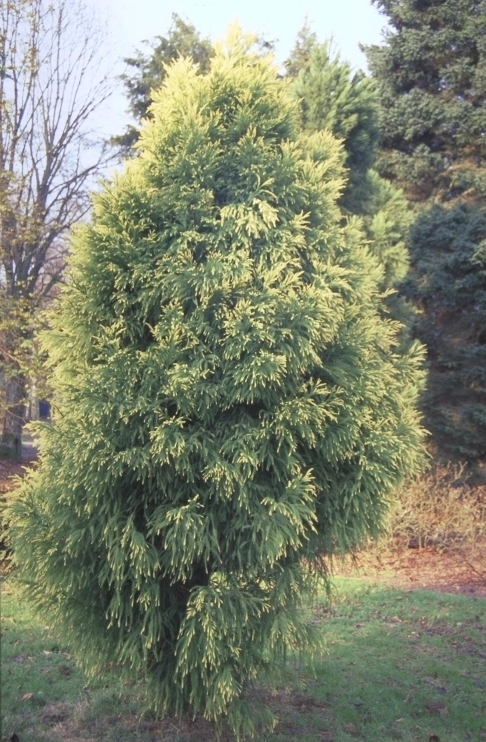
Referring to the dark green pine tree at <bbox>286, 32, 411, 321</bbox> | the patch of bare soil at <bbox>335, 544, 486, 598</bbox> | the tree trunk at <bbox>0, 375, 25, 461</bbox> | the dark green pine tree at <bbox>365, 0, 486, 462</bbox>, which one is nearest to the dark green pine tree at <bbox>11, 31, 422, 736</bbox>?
the patch of bare soil at <bbox>335, 544, 486, 598</bbox>

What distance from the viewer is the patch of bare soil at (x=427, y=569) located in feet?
31.4

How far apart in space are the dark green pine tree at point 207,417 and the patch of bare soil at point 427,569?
531 cm

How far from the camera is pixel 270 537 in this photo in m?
3.97

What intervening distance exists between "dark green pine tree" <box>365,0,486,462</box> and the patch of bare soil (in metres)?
2.52

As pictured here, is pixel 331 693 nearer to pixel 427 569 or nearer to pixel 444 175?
pixel 427 569

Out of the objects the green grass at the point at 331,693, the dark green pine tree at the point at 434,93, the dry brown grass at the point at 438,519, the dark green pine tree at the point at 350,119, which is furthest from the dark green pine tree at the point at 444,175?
the green grass at the point at 331,693

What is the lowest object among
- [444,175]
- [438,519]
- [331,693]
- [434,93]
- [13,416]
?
[331,693]

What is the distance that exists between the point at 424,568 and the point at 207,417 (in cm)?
778

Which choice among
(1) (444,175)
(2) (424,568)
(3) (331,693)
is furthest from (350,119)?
(3) (331,693)

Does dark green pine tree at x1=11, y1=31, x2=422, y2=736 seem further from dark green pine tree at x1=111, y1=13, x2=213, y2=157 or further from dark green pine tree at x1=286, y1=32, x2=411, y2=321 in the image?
dark green pine tree at x1=111, y1=13, x2=213, y2=157

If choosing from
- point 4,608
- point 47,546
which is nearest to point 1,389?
point 4,608

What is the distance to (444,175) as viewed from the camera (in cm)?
1675

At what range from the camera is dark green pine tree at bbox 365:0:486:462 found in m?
13.3

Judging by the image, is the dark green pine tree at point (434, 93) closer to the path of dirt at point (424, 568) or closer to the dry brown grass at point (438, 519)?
the dry brown grass at point (438, 519)
